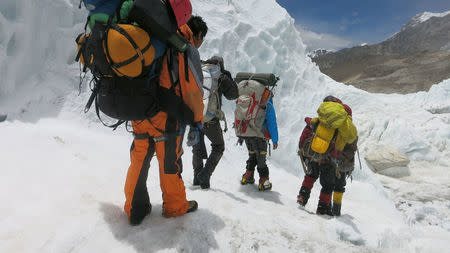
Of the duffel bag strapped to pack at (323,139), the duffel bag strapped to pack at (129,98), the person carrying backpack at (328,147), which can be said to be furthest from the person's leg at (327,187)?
the duffel bag strapped to pack at (129,98)

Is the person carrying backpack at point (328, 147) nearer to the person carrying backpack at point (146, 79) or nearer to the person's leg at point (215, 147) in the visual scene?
the person's leg at point (215, 147)

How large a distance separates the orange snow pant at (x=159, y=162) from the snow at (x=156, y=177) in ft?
0.42

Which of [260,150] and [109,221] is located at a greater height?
[260,150]

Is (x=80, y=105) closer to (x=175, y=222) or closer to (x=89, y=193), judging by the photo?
(x=89, y=193)

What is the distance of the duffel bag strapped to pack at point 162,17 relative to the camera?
148cm

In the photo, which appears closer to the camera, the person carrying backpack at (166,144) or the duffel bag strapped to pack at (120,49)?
the duffel bag strapped to pack at (120,49)

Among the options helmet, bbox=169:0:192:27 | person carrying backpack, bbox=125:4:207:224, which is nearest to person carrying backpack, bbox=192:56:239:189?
person carrying backpack, bbox=125:4:207:224

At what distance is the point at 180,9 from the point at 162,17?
135 millimetres

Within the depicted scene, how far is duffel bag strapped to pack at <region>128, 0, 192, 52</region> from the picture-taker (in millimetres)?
1480

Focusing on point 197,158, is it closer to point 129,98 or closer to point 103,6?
point 129,98

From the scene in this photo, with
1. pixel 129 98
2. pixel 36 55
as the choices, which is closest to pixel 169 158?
pixel 129 98

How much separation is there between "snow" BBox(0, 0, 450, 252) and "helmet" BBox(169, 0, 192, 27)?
131 cm

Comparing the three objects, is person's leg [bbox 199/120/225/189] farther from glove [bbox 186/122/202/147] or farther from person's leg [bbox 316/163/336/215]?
person's leg [bbox 316/163/336/215]

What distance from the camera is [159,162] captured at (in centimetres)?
186
